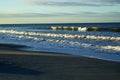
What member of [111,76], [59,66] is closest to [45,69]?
[59,66]

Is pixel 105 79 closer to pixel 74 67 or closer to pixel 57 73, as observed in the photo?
pixel 57 73

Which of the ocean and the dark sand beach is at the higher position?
the dark sand beach

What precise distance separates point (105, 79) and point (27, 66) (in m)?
4.45

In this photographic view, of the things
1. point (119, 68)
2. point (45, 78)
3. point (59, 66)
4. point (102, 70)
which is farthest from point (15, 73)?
point (119, 68)

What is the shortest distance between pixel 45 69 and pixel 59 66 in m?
1.15

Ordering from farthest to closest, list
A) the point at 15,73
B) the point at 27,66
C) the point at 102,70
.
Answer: the point at 27,66
the point at 102,70
the point at 15,73

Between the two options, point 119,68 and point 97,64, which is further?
point 97,64

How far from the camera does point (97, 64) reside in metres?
16.7

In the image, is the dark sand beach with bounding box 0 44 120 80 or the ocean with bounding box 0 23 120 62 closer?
the dark sand beach with bounding box 0 44 120 80

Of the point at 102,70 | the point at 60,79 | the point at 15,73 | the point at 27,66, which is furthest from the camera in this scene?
the point at 27,66

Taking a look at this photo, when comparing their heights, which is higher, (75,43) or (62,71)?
(62,71)

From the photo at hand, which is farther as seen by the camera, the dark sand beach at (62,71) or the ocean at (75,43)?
the ocean at (75,43)

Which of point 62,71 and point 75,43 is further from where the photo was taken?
point 75,43

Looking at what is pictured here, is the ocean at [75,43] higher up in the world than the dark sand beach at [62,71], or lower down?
lower down
